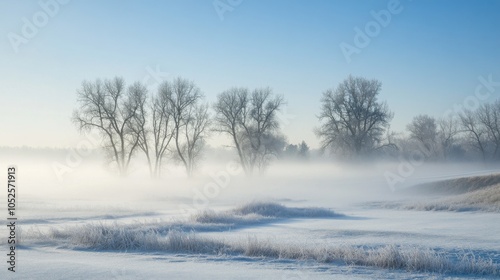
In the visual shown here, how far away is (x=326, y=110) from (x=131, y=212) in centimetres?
3436

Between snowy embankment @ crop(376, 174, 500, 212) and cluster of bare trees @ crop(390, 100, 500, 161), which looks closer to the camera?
snowy embankment @ crop(376, 174, 500, 212)

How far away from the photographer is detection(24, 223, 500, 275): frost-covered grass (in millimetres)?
10695

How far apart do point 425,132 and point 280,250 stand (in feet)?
254

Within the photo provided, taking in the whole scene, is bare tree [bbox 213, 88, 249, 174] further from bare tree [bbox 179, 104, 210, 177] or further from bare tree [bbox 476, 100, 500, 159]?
bare tree [bbox 476, 100, 500, 159]

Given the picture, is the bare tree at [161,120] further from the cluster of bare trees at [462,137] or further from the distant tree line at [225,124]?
the cluster of bare trees at [462,137]

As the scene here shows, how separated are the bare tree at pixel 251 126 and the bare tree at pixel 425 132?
37919mm

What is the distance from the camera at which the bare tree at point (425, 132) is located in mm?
81250

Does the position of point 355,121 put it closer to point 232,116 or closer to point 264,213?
point 232,116

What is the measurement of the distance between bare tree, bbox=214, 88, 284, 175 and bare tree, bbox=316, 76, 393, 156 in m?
6.24

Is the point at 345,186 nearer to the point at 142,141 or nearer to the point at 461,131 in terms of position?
the point at 142,141

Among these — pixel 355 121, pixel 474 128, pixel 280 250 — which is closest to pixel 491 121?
pixel 474 128

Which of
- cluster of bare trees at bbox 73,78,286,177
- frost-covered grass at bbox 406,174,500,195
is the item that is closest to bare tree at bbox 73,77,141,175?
cluster of bare trees at bbox 73,78,286,177

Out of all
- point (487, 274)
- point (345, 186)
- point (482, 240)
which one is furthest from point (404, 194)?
point (487, 274)

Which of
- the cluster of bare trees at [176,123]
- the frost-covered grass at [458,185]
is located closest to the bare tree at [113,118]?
the cluster of bare trees at [176,123]
